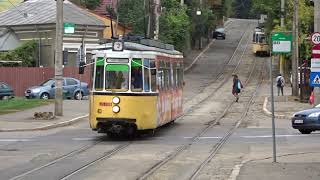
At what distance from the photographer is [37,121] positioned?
27375mm

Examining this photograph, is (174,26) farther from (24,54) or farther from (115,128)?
(115,128)

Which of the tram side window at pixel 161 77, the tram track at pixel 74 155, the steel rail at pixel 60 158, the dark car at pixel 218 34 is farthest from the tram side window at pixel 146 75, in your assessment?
the dark car at pixel 218 34

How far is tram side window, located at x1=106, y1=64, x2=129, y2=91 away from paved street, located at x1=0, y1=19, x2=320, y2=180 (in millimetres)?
1729

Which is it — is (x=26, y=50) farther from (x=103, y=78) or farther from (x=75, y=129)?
(x=103, y=78)

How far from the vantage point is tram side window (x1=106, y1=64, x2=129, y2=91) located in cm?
2066

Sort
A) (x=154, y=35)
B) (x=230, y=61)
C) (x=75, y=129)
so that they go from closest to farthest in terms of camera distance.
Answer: (x=75, y=129) → (x=154, y=35) → (x=230, y=61)

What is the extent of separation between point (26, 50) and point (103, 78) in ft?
108

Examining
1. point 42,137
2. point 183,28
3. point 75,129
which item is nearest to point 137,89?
point 42,137

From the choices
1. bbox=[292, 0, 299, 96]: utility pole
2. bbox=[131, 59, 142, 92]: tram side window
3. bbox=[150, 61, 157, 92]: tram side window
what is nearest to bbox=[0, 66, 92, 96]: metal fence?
bbox=[292, 0, 299, 96]: utility pole

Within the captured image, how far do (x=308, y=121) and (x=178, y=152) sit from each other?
23.2 ft

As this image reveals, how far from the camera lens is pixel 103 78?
20781 mm

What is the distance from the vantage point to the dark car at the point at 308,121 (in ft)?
76.0

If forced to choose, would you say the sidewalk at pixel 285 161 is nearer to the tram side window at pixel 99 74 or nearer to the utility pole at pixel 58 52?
the tram side window at pixel 99 74

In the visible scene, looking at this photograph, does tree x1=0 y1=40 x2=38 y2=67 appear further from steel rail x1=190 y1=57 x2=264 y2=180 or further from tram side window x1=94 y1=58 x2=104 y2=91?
tram side window x1=94 y1=58 x2=104 y2=91
